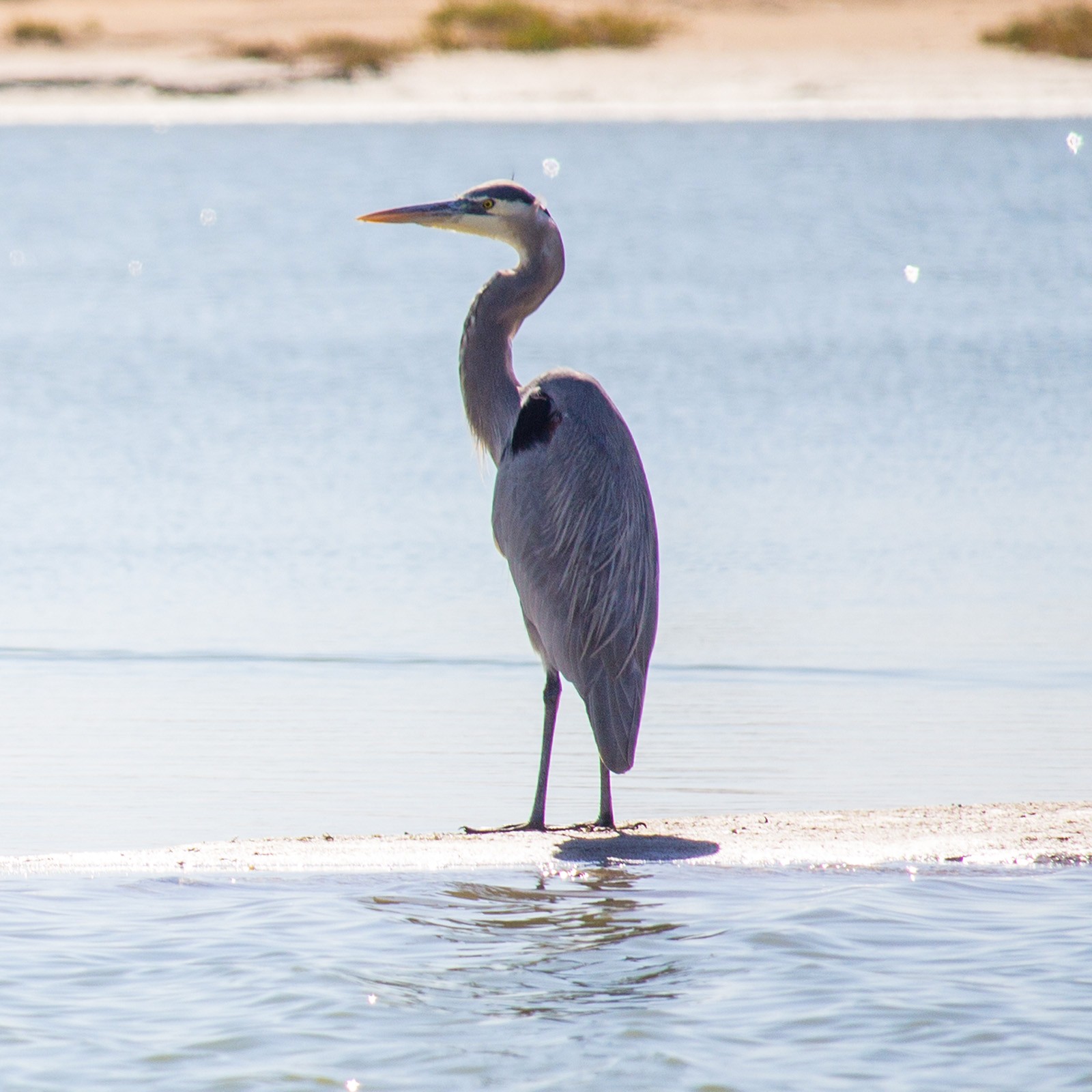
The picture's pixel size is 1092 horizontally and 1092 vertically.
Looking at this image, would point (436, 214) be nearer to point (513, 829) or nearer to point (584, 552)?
point (584, 552)

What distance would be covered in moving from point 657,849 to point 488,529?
17.5 feet

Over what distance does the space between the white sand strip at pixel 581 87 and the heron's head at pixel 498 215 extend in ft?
132

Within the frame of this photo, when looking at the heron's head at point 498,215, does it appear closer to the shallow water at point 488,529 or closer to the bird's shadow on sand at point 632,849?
the shallow water at point 488,529

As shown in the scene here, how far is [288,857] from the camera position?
18.8 ft

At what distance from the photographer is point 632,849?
5809 millimetres

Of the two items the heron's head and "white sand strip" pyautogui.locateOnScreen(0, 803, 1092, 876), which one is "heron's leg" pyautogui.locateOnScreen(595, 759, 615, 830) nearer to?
"white sand strip" pyautogui.locateOnScreen(0, 803, 1092, 876)

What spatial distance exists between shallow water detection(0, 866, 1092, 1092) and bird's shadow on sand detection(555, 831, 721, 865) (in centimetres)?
9

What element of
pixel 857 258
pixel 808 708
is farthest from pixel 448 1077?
pixel 857 258

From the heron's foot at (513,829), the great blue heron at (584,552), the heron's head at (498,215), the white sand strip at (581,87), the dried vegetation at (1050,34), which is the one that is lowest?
the heron's foot at (513,829)

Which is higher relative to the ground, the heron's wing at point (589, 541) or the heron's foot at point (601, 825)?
the heron's wing at point (589, 541)

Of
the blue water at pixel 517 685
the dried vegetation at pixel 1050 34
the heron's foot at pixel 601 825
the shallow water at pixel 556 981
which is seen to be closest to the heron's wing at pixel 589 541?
the heron's foot at pixel 601 825

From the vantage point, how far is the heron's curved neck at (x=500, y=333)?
265 inches

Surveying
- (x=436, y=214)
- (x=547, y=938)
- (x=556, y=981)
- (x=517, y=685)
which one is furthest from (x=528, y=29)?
(x=556, y=981)

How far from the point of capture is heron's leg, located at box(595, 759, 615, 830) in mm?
6035
